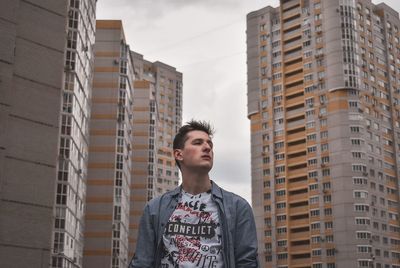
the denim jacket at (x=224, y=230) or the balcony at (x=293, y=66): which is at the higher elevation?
the balcony at (x=293, y=66)

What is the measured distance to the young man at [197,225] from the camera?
15.4ft

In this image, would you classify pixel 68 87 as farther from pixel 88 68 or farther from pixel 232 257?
pixel 232 257

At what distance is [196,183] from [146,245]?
673 millimetres

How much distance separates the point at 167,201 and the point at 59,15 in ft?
48.2

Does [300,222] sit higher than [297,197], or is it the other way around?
[297,197]

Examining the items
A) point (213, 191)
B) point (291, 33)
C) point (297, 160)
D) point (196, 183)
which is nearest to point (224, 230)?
point (213, 191)

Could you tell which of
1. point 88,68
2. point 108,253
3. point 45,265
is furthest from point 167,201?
point 108,253

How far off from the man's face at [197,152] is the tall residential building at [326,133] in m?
83.9

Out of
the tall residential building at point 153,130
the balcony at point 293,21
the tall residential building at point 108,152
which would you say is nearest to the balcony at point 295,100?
the balcony at point 293,21

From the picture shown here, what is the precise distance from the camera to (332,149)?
92000 mm

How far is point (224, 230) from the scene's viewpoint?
476 cm

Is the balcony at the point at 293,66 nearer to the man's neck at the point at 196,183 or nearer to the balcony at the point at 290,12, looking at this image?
the balcony at the point at 290,12

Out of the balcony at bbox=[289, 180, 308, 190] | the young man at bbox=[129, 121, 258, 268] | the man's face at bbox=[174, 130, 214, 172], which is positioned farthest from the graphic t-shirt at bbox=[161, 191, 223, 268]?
the balcony at bbox=[289, 180, 308, 190]

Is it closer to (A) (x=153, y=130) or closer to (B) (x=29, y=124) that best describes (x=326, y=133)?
(A) (x=153, y=130)
